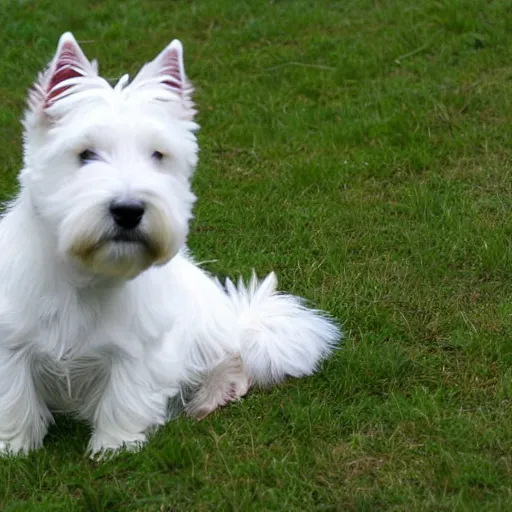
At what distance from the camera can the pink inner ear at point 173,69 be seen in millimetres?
4223

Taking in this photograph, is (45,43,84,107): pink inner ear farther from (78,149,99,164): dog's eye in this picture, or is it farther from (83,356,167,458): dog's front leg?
(83,356,167,458): dog's front leg

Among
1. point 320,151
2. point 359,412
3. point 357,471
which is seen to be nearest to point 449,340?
point 359,412

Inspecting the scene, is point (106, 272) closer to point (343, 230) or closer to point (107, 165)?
point (107, 165)

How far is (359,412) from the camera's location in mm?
4840

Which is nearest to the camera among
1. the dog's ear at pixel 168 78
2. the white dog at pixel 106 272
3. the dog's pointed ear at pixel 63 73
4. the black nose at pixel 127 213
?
the black nose at pixel 127 213

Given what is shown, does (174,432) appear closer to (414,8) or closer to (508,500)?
(508,500)

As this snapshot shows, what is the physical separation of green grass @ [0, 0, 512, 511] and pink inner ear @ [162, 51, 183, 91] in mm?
1520

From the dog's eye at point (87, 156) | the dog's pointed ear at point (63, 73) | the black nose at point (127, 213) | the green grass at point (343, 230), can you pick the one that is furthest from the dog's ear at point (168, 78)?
the green grass at point (343, 230)

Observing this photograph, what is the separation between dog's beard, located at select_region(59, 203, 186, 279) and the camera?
3.82 metres

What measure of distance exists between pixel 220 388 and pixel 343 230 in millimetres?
2055

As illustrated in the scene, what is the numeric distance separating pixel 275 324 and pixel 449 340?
37.3 inches

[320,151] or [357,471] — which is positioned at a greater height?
[357,471]

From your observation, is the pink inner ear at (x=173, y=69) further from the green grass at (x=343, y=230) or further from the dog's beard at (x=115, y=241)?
the green grass at (x=343, y=230)

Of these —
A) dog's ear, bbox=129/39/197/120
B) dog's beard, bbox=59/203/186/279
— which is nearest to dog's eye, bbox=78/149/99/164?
dog's beard, bbox=59/203/186/279
